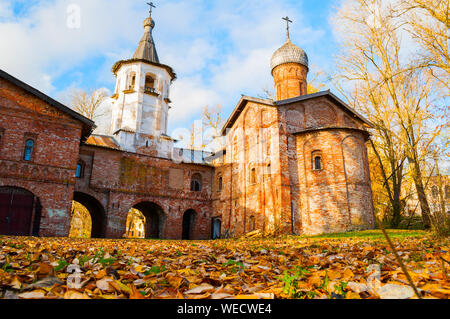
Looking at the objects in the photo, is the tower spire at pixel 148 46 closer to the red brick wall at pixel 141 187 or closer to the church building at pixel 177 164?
the church building at pixel 177 164

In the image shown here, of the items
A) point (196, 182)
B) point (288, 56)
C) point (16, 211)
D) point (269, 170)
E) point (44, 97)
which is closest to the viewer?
point (16, 211)

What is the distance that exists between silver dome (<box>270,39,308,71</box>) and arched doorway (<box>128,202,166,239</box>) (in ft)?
49.9

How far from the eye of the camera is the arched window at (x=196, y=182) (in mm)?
26812

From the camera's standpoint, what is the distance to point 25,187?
16.9 metres

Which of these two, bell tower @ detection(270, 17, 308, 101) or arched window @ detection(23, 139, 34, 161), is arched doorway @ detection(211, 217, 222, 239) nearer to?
bell tower @ detection(270, 17, 308, 101)

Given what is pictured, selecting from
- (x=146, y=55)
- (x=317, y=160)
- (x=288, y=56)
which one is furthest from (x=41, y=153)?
(x=288, y=56)

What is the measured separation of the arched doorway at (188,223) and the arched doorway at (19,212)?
11.9m

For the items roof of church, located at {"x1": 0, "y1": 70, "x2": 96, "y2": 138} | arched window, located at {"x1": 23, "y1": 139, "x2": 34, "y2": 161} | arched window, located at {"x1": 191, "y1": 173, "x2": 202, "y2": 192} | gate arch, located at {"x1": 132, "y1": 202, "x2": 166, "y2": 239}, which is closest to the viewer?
roof of church, located at {"x1": 0, "y1": 70, "x2": 96, "y2": 138}

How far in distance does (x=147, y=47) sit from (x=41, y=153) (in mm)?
15029

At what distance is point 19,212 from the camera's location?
16.6 m

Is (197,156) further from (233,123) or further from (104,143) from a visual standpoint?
(104,143)

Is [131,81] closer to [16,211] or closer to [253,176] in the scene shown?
[253,176]

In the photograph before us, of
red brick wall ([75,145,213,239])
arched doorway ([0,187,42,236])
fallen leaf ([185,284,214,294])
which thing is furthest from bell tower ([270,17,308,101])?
fallen leaf ([185,284,214,294])

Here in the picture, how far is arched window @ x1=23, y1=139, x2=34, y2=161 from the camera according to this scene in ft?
56.9
